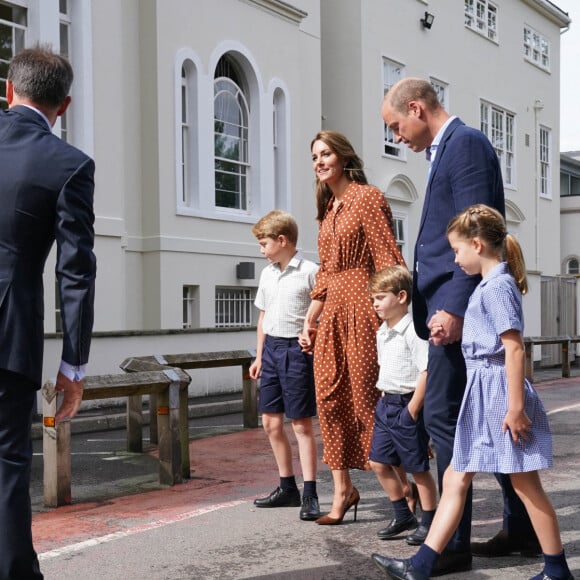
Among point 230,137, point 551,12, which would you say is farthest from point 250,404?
point 551,12

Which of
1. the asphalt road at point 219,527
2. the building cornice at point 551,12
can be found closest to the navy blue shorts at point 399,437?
the asphalt road at point 219,527

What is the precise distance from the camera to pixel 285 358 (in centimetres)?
568

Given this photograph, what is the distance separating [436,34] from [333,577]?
20746 mm

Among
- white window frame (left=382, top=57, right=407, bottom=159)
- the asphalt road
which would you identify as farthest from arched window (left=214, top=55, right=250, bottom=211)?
the asphalt road

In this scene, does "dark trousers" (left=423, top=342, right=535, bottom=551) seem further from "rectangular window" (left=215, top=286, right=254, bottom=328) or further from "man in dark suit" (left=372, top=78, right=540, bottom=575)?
"rectangular window" (left=215, top=286, right=254, bottom=328)

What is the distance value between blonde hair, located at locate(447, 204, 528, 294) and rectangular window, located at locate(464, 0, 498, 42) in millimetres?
22153

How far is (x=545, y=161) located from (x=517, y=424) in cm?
2720

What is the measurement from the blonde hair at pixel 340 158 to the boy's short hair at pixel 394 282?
0.66 meters

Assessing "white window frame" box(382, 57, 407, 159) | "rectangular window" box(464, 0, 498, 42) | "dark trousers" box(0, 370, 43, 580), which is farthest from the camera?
"rectangular window" box(464, 0, 498, 42)

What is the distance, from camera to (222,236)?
51.1ft

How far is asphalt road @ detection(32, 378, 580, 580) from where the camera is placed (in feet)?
14.6

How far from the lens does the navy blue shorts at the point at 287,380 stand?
5625mm

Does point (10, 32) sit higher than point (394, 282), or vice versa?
point (10, 32)

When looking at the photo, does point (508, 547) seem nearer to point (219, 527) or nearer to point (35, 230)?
point (219, 527)
